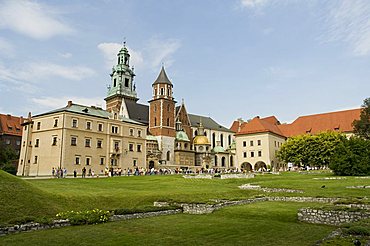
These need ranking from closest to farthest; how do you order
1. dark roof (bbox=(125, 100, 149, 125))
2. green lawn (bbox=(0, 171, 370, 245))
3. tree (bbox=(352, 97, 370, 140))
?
1. green lawn (bbox=(0, 171, 370, 245))
2. tree (bbox=(352, 97, 370, 140))
3. dark roof (bbox=(125, 100, 149, 125))

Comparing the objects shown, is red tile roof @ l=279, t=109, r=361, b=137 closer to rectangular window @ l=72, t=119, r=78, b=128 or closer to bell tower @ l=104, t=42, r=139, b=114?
bell tower @ l=104, t=42, r=139, b=114

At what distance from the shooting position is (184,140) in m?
92.3

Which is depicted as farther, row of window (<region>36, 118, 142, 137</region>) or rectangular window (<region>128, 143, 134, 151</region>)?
rectangular window (<region>128, 143, 134, 151</region>)

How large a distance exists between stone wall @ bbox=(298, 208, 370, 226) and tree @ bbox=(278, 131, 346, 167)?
55.8 m

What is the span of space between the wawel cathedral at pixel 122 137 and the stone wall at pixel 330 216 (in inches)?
1909

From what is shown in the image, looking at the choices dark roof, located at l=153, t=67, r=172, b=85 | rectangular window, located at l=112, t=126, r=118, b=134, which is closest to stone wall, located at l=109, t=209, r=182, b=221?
rectangular window, located at l=112, t=126, r=118, b=134

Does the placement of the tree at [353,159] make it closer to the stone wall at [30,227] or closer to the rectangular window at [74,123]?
the stone wall at [30,227]

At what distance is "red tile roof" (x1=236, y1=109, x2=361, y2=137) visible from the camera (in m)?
87.6

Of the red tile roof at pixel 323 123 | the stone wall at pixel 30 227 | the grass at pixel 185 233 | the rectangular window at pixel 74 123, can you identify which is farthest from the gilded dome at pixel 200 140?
the stone wall at pixel 30 227

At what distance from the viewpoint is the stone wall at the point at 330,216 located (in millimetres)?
16156

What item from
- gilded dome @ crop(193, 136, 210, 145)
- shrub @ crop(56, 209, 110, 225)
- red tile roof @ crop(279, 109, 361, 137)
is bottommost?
shrub @ crop(56, 209, 110, 225)

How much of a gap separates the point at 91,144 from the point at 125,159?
8582 millimetres

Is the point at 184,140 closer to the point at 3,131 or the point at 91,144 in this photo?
the point at 91,144

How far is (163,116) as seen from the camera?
3428 inches
